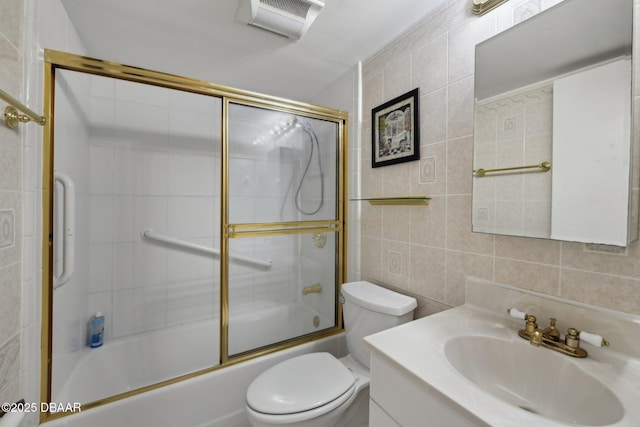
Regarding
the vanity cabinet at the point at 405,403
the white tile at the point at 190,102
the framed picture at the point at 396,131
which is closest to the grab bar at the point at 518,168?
the framed picture at the point at 396,131

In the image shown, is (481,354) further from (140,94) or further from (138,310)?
(140,94)

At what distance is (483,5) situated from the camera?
3.41 feet

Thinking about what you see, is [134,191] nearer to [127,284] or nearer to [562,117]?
[127,284]

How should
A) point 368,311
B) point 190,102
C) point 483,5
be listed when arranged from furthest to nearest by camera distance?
point 190,102 → point 368,311 → point 483,5

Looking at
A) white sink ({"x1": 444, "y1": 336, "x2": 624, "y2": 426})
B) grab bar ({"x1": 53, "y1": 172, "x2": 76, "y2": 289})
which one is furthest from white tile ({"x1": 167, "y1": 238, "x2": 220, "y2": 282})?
white sink ({"x1": 444, "y1": 336, "x2": 624, "y2": 426})

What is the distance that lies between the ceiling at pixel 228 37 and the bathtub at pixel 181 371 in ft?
5.35

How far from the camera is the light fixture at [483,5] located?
1008 millimetres

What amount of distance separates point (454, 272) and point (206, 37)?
5.91 ft

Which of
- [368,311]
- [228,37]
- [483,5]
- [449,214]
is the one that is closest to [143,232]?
[228,37]

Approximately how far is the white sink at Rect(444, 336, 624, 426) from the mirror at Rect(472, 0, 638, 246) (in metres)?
0.37

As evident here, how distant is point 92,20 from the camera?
1.31 meters

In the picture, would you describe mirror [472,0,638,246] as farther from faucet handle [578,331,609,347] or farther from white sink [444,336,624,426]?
white sink [444,336,624,426]

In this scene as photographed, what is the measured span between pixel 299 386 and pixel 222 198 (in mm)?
990

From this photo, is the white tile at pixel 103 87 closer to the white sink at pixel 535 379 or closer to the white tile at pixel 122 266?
the white tile at pixel 122 266
